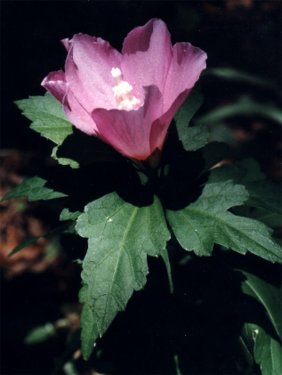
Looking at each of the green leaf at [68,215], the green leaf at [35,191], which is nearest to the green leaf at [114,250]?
the green leaf at [68,215]

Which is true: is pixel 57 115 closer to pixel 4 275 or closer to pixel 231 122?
pixel 4 275

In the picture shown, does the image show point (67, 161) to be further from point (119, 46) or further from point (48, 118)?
point (119, 46)

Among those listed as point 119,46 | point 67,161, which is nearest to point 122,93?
point 67,161

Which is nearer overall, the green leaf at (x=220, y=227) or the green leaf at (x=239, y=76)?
the green leaf at (x=220, y=227)

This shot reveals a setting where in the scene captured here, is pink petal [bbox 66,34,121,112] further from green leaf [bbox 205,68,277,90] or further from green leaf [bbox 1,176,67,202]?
green leaf [bbox 205,68,277,90]

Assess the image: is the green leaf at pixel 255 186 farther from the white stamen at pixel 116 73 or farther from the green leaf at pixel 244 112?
the green leaf at pixel 244 112

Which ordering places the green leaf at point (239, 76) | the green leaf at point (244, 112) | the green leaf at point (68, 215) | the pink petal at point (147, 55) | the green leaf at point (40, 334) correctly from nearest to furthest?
the pink petal at point (147, 55)
the green leaf at point (68, 215)
the green leaf at point (40, 334)
the green leaf at point (239, 76)
the green leaf at point (244, 112)

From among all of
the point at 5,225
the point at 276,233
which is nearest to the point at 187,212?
the point at 276,233
